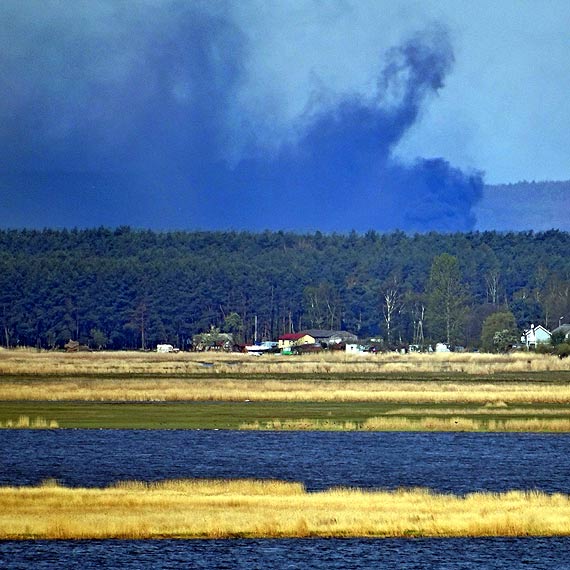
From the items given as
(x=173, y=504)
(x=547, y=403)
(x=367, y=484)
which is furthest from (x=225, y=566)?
(x=547, y=403)

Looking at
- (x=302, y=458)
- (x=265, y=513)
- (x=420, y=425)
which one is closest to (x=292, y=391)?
(x=420, y=425)

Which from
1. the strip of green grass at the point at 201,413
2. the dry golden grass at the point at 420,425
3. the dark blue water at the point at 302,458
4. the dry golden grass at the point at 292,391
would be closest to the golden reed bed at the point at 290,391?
the dry golden grass at the point at 292,391

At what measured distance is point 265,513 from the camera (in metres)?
37.3

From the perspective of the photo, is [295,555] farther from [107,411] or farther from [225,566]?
[107,411]

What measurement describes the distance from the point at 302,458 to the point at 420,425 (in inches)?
576

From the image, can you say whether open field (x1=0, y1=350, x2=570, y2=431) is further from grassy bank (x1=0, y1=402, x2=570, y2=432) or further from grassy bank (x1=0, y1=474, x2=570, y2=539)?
Answer: grassy bank (x1=0, y1=474, x2=570, y2=539)

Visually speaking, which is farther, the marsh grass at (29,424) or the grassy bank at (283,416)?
the grassy bank at (283,416)

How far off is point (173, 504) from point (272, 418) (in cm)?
3052

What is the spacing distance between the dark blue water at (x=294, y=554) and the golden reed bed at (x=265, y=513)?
2.26 ft

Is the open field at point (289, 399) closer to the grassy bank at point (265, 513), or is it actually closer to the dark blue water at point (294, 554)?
the grassy bank at point (265, 513)

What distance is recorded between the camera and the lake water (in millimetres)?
32469

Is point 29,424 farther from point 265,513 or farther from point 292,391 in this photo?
point 265,513

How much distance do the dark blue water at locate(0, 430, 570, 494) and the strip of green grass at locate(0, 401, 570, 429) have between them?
3121 mm

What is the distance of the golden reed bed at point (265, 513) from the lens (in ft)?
116
